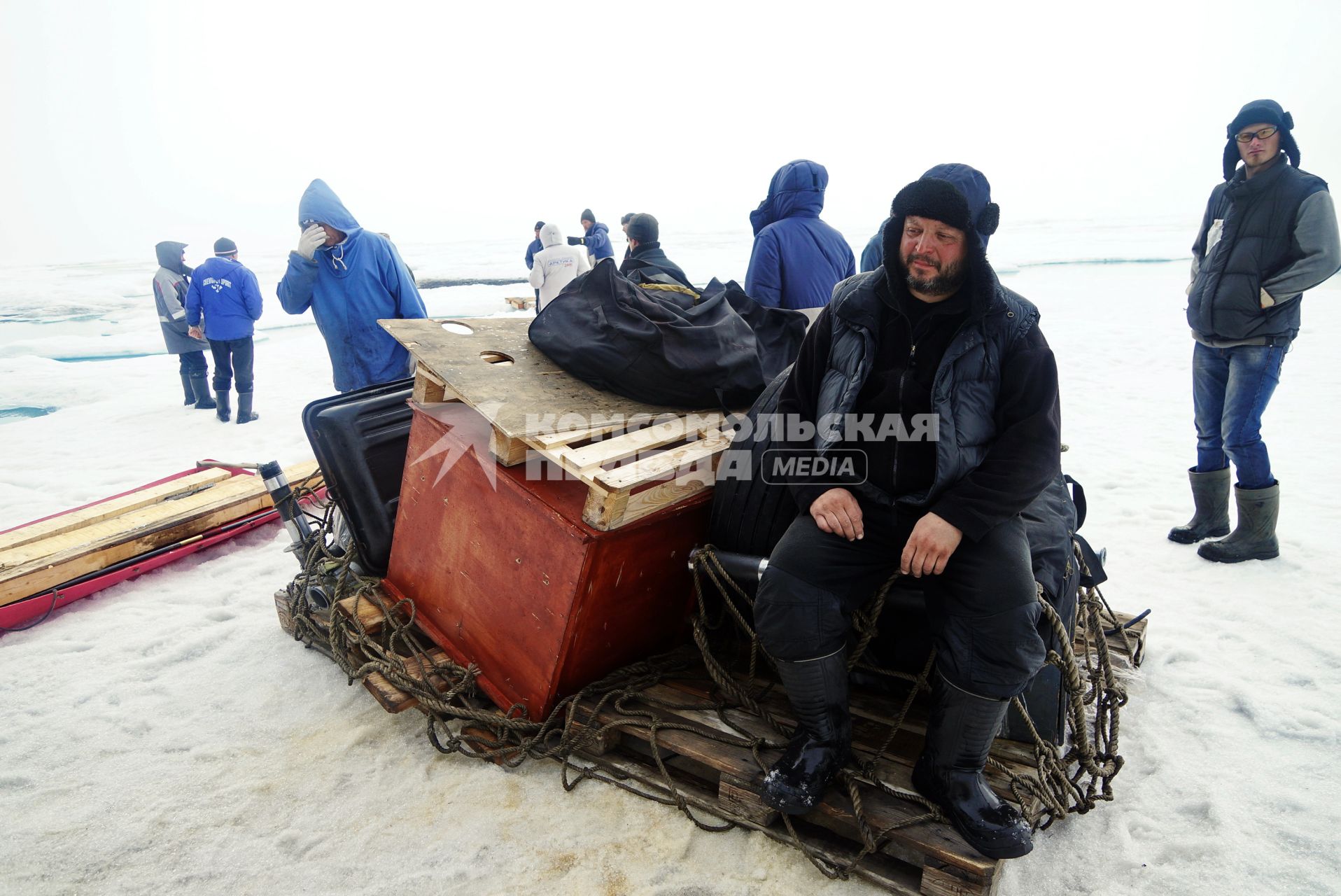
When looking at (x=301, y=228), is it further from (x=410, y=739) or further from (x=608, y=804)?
(x=608, y=804)

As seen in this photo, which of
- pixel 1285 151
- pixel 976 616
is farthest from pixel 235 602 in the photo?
pixel 1285 151

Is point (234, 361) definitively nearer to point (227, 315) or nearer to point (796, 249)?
point (227, 315)

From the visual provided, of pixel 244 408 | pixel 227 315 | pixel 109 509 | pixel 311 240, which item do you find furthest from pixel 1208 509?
pixel 227 315

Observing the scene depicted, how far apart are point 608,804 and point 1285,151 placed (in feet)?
14.5

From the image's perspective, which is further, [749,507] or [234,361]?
[234,361]

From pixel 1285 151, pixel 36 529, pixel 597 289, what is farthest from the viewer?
pixel 36 529

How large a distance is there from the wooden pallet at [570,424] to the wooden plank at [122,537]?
2.19 m

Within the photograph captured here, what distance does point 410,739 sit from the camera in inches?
95.3

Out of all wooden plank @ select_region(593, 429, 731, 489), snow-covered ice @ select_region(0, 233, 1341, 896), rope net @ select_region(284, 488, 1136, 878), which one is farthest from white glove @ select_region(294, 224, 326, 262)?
wooden plank @ select_region(593, 429, 731, 489)

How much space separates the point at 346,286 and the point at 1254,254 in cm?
483

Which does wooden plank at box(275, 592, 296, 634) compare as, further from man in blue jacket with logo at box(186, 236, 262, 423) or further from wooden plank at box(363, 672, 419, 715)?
man in blue jacket with logo at box(186, 236, 262, 423)

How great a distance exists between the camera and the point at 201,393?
7.97m

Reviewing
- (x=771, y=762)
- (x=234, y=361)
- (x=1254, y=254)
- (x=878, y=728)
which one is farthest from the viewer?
(x=234, y=361)

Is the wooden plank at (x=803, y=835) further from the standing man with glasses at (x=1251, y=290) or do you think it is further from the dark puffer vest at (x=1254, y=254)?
the dark puffer vest at (x=1254, y=254)
